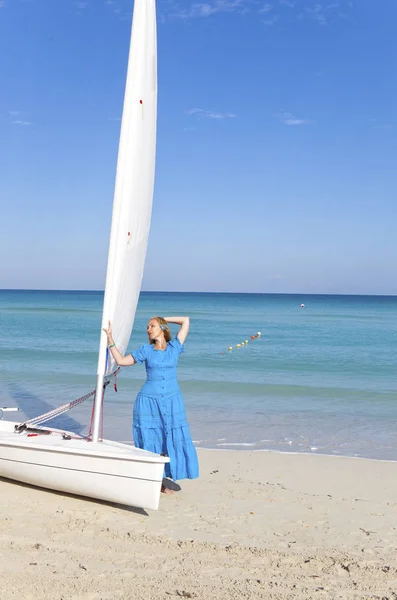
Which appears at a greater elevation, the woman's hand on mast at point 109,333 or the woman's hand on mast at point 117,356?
the woman's hand on mast at point 109,333

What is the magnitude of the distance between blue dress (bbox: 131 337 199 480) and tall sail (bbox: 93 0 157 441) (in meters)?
0.40

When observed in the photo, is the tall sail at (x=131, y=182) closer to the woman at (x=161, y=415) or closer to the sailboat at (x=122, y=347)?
the sailboat at (x=122, y=347)

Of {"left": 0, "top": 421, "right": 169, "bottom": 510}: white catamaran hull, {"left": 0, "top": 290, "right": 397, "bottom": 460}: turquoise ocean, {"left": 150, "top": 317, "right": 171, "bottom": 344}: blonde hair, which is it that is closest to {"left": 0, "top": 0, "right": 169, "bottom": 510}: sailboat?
{"left": 0, "top": 421, "right": 169, "bottom": 510}: white catamaran hull

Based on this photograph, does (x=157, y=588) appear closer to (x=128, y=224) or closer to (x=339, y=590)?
(x=339, y=590)

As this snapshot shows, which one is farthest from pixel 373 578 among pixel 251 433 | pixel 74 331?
pixel 74 331

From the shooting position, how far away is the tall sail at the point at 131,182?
18.5 ft

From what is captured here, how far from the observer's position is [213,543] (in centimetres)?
464

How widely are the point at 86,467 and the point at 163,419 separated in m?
0.77

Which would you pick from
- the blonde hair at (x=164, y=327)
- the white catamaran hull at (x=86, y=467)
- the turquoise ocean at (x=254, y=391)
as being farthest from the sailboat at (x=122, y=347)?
the turquoise ocean at (x=254, y=391)

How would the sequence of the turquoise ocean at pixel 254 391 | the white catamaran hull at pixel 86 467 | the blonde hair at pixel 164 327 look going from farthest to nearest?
1. the turquoise ocean at pixel 254 391
2. the blonde hair at pixel 164 327
3. the white catamaran hull at pixel 86 467

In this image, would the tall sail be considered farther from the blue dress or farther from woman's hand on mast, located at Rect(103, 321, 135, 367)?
the blue dress

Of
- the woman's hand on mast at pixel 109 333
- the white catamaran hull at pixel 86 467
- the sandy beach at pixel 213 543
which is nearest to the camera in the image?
the sandy beach at pixel 213 543

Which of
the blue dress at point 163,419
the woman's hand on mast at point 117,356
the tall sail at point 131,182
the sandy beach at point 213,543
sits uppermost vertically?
the tall sail at point 131,182

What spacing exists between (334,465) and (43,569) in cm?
436
